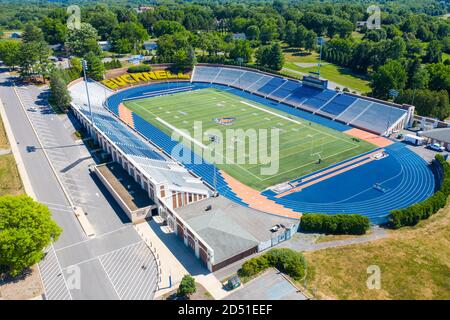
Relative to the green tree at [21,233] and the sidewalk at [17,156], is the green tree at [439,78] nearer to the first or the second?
the green tree at [21,233]

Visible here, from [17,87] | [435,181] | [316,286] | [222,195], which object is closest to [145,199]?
[222,195]

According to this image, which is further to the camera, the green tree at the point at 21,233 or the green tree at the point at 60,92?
the green tree at the point at 60,92

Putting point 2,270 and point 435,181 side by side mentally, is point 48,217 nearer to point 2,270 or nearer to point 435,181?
point 2,270

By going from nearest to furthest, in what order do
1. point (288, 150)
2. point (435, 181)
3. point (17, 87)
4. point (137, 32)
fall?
point (435, 181) < point (288, 150) < point (17, 87) < point (137, 32)

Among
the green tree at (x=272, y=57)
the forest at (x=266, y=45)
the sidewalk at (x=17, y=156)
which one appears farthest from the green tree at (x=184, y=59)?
the sidewalk at (x=17, y=156)

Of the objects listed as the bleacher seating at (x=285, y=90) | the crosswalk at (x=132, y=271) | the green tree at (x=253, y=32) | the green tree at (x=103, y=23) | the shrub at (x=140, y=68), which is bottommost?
the crosswalk at (x=132, y=271)
